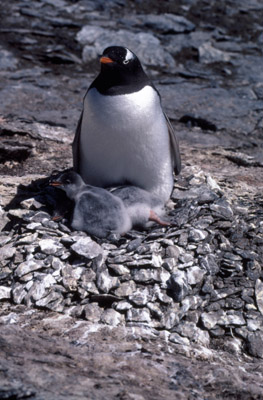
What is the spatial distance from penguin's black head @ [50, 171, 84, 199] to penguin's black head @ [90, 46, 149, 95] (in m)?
0.57

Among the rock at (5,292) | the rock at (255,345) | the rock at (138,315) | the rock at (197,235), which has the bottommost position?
the rock at (255,345)

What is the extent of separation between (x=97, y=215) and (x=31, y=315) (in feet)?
2.66

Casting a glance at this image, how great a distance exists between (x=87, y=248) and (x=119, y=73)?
111 centimetres

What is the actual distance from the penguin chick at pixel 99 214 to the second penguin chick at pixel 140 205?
0.05 meters

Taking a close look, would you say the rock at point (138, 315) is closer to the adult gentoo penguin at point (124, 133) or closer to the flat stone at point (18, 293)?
the flat stone at point (18, 293)

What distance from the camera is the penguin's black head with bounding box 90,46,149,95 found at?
350 cm

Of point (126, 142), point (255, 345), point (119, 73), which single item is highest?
point (119, 73)

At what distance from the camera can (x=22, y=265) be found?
3.18 metres

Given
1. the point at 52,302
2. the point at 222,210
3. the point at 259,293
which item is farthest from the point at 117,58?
the point at 259,293

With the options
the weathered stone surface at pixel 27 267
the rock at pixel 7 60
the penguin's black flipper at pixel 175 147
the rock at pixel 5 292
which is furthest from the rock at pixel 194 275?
the rock at pixel 7 60

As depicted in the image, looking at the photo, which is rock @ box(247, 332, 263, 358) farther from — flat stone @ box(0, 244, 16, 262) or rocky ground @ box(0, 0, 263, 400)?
flat stone @ box(0, 244, 16, 262)

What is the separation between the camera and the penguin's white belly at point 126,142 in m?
3.60

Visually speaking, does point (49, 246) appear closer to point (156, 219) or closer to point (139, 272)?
point (139, 272)

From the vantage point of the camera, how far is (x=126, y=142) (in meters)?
3.68
